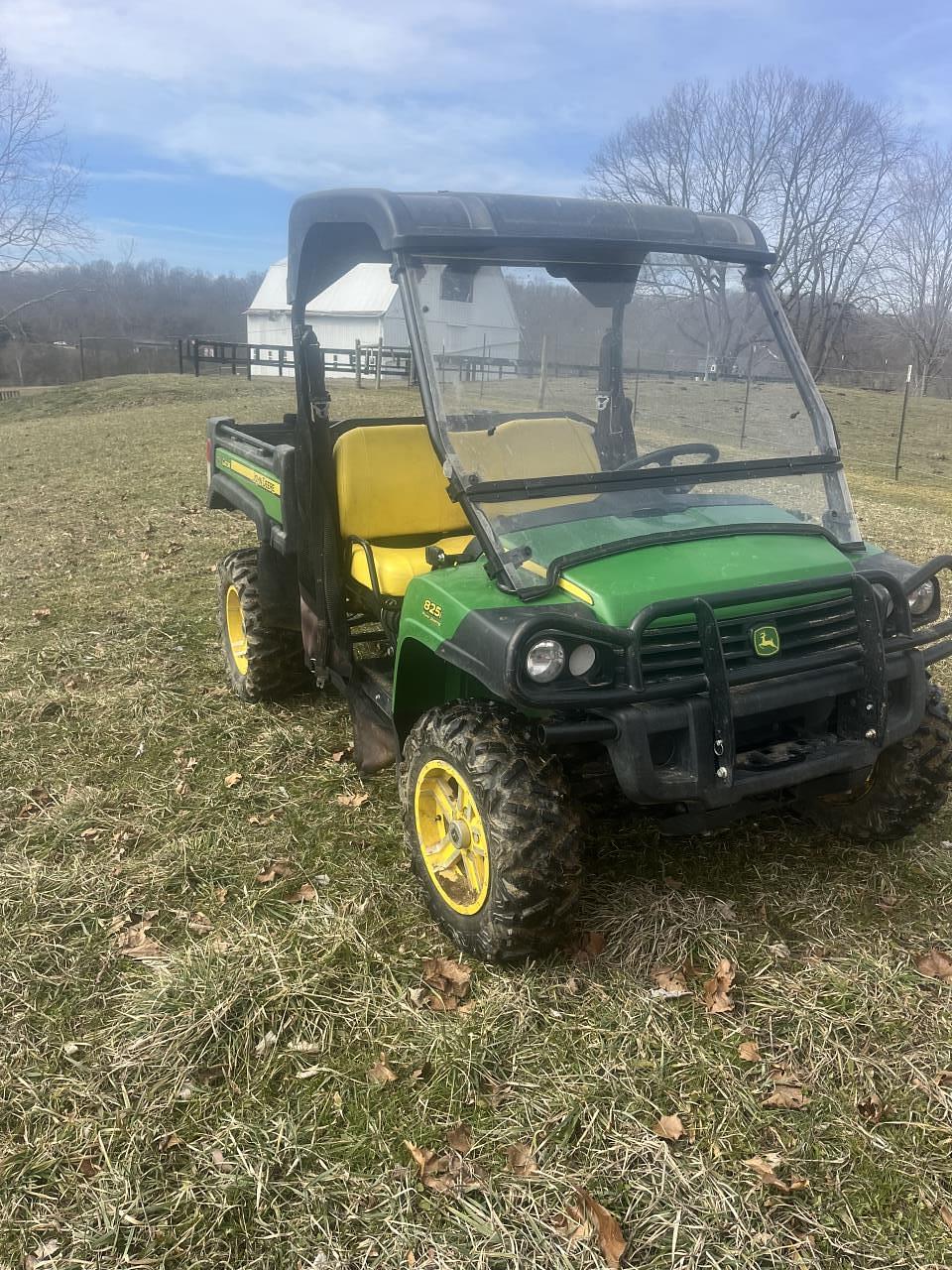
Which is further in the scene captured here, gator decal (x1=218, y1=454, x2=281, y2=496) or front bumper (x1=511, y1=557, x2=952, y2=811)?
gator decal (x1=218, y1=454, x2=281, y2=496)

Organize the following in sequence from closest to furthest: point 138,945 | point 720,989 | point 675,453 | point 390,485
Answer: point 720,989
point 138,945
point 675,453
point 390,485

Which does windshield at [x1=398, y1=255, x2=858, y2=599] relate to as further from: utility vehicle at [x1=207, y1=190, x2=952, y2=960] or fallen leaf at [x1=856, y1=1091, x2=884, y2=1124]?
fallen leaf at [x1=856, y1=1091, x2=884, y2=1124]

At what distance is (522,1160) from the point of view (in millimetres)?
2352

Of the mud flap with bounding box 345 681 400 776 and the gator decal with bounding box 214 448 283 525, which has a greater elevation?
the gator decal with bounding box 214 448 283 525

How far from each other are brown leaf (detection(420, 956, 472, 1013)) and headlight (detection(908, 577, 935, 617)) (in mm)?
1845

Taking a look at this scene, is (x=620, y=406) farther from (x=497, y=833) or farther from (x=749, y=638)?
(x=497, y=833)

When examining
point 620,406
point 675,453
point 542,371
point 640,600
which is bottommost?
point 640,600

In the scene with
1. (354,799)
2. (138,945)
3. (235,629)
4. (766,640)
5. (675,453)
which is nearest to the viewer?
(766,640)

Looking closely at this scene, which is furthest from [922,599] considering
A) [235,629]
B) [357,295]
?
[235,629]

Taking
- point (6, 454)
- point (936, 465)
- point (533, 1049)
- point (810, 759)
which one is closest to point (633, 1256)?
point (533, 1049)

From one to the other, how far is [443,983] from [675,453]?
1.98m

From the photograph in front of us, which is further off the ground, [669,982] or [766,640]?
[766,640]

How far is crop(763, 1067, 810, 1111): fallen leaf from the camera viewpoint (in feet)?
8.20

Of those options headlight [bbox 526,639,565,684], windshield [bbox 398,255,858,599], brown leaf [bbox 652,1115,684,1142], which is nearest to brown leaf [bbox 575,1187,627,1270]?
brown leaf [bbox 652,1115,684,1142]
